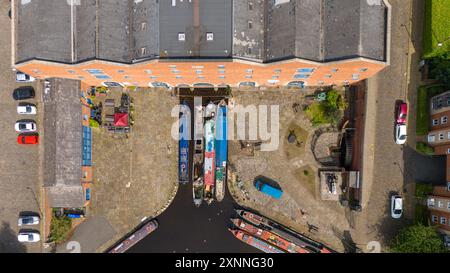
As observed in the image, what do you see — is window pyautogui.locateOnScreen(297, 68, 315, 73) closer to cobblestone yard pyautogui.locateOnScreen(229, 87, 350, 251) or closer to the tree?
cobblestone yard pyautogui.locateOnScreen(229, 87, 350, 251)

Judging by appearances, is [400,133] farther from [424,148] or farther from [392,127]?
[424,148]

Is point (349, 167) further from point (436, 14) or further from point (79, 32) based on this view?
point (79, 32)

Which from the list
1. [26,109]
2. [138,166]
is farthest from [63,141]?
[138,166]

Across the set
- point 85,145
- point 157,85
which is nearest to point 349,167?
point 157,85

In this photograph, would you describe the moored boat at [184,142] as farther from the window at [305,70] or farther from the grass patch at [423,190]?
the grass patch at [423,190]

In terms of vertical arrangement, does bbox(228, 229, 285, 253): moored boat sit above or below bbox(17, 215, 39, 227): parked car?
below

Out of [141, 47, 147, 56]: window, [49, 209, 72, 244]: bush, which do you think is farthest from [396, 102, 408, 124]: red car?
[49, 209, 72, 244]: bush
